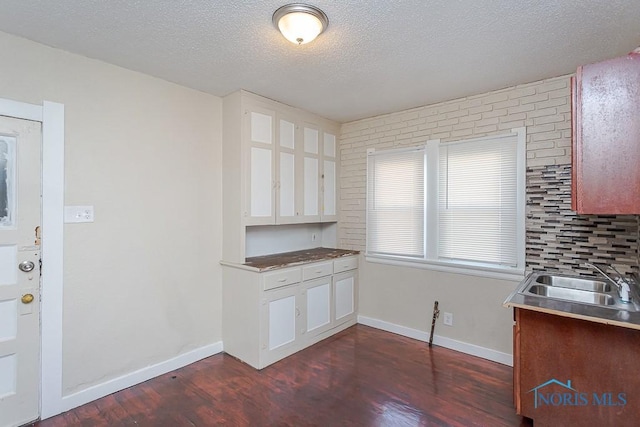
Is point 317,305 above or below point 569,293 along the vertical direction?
below

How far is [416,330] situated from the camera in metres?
3.55

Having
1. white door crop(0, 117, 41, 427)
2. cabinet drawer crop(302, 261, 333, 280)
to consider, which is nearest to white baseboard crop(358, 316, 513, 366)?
cabinet drawer crop(302, 261, 333, 280)

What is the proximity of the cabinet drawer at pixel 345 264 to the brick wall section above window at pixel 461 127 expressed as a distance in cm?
20

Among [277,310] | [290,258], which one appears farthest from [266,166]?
[277,310]

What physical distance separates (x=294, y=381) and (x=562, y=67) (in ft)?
10.9

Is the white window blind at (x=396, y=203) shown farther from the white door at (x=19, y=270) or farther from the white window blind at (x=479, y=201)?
the white door at (x=19, y=270)

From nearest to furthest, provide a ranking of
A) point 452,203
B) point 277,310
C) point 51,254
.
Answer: point 51,254 < point 277,310 < point 452,203

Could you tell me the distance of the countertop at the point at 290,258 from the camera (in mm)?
3020

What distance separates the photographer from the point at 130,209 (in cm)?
262

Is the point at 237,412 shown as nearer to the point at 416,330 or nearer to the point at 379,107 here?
the point at 416,330

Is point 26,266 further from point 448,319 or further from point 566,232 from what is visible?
point 566,232

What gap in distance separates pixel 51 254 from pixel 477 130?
12.1 ft

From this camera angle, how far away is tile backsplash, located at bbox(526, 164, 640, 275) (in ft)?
8.13

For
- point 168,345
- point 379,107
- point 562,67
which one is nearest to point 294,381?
point 168,345
